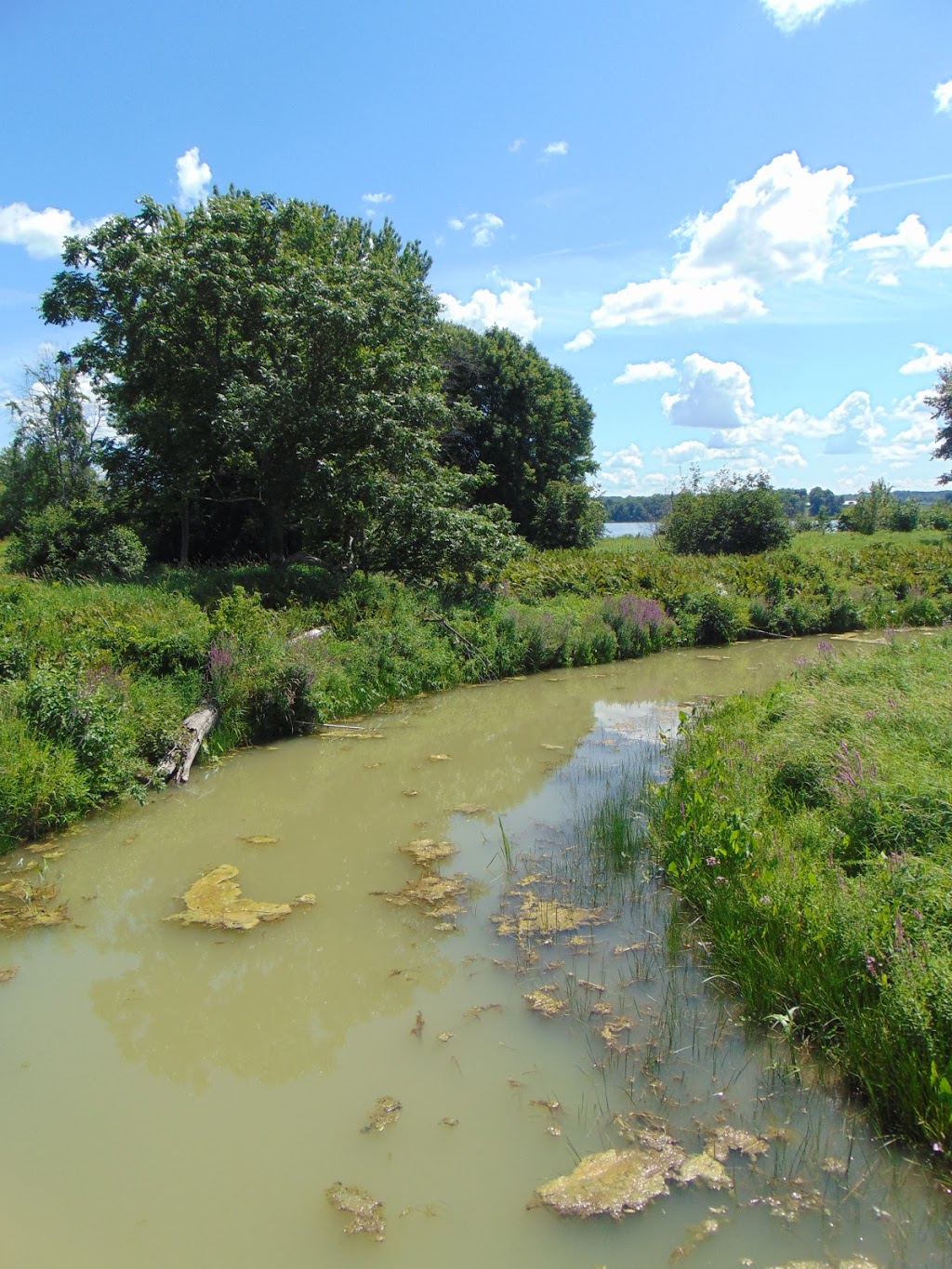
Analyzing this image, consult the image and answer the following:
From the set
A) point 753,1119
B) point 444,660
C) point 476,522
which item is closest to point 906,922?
point 753,1119

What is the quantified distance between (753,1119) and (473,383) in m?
30.2

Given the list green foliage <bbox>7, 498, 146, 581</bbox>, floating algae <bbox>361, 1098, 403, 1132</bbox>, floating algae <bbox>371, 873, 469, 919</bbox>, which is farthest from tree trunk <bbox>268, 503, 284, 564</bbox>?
floating algae <bbox>361, 1098, 403, 1132</bbox>

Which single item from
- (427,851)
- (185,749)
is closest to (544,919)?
(427,851)

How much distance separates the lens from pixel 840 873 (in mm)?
5328

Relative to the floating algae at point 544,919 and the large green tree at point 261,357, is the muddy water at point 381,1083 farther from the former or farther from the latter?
the large green tree at point 261,357

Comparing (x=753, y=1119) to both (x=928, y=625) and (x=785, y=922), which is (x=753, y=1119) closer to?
(x=785, y=922)

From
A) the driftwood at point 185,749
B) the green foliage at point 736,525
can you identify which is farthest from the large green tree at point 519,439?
the driftwood at point 185,749

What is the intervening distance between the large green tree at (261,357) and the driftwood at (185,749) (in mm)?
6460

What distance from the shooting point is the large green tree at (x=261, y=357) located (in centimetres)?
1566

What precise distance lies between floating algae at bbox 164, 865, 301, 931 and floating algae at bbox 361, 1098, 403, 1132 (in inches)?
94.5

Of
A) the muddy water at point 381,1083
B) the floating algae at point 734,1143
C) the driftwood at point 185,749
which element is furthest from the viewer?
the driftwood at point 185,749

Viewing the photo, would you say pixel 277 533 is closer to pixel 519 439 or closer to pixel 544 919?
pixel 544 919

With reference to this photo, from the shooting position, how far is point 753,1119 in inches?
164

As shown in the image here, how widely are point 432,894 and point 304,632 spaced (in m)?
7.99
